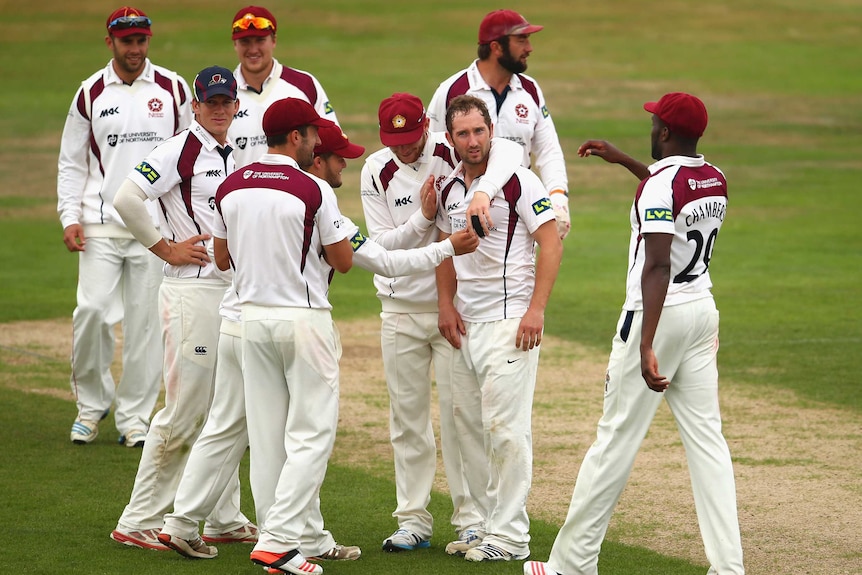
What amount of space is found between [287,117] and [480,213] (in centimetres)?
107

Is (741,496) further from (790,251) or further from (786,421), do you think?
(790,251)

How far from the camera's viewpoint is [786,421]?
10039mm

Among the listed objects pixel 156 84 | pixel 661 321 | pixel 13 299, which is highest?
pixel 156 84

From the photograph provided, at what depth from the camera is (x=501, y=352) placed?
688cm

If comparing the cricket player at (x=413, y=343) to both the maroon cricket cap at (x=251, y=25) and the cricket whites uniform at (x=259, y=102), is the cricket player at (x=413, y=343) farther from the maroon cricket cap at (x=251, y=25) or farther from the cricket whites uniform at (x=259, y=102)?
the maroon cricket cap at (x=251, y=25)

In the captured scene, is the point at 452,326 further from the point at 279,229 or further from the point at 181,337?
the point at 181,337

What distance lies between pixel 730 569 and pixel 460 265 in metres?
2.08

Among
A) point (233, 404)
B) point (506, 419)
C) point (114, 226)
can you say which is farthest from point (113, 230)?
point (506, 419)

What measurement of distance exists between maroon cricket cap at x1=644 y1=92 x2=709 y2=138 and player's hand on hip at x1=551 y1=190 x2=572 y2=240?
1124 millimetres

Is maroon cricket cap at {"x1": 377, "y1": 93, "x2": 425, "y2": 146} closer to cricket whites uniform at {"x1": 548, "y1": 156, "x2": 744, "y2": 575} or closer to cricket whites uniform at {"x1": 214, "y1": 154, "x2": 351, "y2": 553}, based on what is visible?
cricket whites uniform at {"x1": 214, "y1": 154, "x2": 351, "y2": 553}

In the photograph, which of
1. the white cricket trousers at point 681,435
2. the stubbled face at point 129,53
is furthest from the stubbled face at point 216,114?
the white cricket trousers at point 681,435

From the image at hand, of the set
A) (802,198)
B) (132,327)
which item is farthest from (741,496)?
(802,198)

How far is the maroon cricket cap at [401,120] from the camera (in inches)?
278

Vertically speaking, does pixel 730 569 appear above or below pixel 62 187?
below
